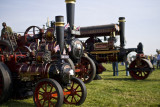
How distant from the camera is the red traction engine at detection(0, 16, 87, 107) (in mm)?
3789

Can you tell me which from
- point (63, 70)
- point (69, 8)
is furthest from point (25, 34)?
point (63, 70)

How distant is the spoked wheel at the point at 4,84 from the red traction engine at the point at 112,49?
15.0ft

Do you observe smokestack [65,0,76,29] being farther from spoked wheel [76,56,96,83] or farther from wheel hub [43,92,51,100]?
wheel hub [43,92,51,100]

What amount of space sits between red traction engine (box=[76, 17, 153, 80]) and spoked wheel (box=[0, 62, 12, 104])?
4569mm

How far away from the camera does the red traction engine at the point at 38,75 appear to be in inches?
149

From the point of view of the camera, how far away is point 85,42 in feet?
29.9

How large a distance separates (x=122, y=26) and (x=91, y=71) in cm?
263

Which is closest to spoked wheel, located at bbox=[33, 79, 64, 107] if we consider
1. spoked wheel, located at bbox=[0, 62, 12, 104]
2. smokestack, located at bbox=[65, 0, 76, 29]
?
spoked wheel, located at bbox=[0, 62, 12, 104]

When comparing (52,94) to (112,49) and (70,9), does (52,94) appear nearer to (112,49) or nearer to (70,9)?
(70,9)

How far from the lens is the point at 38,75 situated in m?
4.24

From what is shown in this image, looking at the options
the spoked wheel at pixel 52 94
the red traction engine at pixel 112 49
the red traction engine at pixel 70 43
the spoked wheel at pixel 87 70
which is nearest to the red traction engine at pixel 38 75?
the spoked wheel at pixel 52 94

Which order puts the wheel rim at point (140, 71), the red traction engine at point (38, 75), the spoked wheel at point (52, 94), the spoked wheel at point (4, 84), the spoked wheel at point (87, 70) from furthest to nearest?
the wheel rim at point (140, 71)
the spoked wheel at point (87, 70)
the spoked wheel at point (4, 84)
the red traction engine at point (38, 75)
the spoked wheel at point (52, 94)

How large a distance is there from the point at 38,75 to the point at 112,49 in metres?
4.79

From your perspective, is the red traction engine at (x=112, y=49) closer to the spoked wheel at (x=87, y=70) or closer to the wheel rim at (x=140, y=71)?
the wheel rim at (x=140, y=71)
